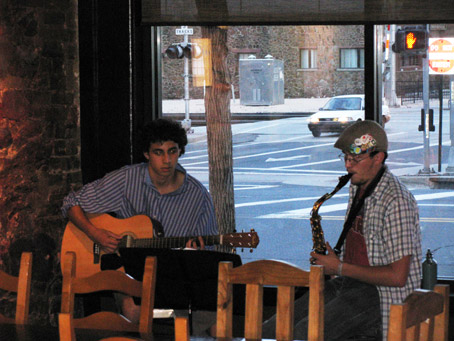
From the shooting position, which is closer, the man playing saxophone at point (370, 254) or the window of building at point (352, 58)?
the man playing saxophone at point (370, 254)

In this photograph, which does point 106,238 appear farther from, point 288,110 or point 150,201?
point 288,110

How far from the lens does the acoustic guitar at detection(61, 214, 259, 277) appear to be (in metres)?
3.75

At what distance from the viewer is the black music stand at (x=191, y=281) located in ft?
10.2

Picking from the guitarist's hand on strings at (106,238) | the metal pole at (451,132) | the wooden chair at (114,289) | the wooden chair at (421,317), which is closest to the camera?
the wooden chair at (421,317)

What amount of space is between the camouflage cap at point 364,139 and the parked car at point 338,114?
1.60 meters

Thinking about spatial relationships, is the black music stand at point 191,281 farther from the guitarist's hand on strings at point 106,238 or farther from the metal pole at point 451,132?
the metal pole at point 451,132

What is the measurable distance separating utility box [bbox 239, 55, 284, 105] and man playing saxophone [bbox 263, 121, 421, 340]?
5.53 feet

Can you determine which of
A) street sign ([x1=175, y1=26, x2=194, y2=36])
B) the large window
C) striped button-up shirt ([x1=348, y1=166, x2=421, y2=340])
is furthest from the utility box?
striped button-up shirt ([x1=348, y1=166, x2=421, y2=340])

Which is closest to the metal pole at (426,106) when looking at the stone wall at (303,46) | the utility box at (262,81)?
the stone wall at (303,46)

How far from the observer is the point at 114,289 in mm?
3064

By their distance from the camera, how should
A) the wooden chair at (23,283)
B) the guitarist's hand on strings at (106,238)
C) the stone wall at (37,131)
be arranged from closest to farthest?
1. the wooden chair at (23,283)
2. the guitarist's hand on strings at (106,238)
3. the stone wall at (37,131)

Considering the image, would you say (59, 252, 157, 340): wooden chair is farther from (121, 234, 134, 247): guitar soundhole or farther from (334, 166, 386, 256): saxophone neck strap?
(121, 234, 134, 247): guitar soundhole

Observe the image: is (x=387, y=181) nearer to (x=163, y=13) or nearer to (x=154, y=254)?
(x=154, y=254)

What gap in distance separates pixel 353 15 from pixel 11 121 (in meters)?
2.05
